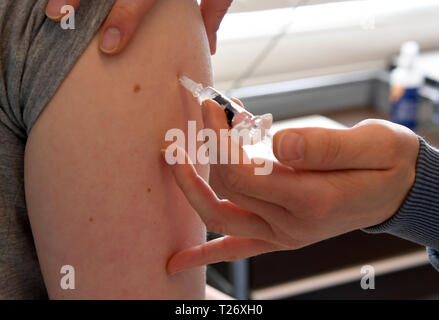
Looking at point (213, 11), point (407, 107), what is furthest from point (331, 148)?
point (407, 107)

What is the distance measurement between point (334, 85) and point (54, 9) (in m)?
1.45

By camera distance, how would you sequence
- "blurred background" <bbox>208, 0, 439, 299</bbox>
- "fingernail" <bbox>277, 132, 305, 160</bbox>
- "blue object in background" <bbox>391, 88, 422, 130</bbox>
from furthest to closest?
"blue object in background" <bbox>391, 88, 422, 130</bbox>, "blurred background" <bbox>208, 0, 439, 299</bbox>, "fingernail" <bbox>277, 132, 305, 160</bbox>

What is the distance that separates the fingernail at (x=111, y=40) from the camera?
2.24ft

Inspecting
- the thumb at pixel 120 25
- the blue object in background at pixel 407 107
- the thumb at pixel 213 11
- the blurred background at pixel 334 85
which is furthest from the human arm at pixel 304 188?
the blue object in background at pixel 407 107

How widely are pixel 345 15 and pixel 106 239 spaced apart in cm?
162

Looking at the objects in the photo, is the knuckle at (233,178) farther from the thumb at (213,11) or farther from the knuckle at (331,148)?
the thumb at (213,11)

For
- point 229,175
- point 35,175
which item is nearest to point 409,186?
point 229,175

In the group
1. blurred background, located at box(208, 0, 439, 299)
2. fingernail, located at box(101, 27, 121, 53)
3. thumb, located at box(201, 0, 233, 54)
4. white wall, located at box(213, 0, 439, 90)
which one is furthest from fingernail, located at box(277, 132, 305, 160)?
white wall, located at box(213, 0, 439, 90)

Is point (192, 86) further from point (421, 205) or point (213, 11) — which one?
point (421, 205)

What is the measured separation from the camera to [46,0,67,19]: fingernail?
67cm

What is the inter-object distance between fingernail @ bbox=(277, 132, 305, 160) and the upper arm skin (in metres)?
0.18

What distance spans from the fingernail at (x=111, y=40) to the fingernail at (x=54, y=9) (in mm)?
63

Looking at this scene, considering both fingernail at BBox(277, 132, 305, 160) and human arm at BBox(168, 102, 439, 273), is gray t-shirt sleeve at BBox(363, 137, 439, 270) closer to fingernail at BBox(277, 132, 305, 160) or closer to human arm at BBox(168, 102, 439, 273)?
human arm at BBox(168, 102, 439, 273)
